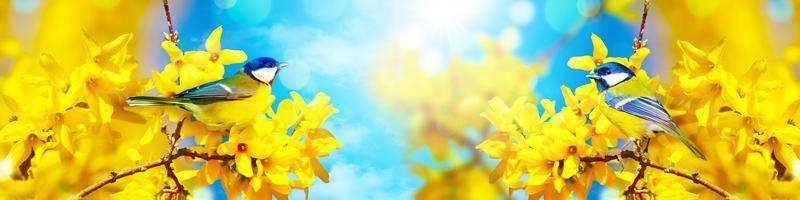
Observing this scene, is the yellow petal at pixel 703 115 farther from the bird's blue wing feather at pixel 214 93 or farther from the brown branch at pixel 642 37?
the bird's blue wing feather at pixel 214 93

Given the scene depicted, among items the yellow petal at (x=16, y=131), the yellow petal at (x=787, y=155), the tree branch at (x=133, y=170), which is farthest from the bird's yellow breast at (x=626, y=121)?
the yellow petal at (x=16, y=131)

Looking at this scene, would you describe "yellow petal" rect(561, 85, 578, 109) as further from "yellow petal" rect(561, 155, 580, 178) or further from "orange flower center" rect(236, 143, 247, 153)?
"orange flower center" rect(236, 143, 247, 153)

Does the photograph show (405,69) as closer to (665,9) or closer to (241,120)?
(241,120)

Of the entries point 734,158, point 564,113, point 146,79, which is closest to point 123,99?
point 146,79

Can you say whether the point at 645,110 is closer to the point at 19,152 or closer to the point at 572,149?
the point at 572,149

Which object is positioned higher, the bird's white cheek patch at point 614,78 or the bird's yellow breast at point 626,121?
the bird's white cheek patch at point 614,78

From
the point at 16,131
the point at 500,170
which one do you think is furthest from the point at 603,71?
the point at 16,131
